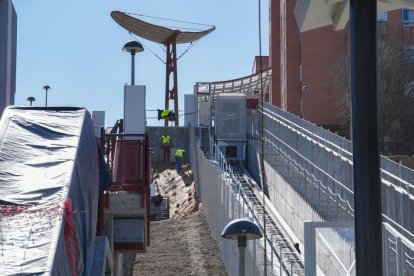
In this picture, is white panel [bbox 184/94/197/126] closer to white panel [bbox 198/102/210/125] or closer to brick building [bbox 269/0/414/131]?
white panel [bbox 198/102/210/125]

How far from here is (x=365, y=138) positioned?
4.54 metres

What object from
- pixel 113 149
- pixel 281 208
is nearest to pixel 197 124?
pixel 281 208

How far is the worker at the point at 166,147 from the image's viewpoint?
37403 mm

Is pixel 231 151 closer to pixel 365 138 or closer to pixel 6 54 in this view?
pixel 6 54

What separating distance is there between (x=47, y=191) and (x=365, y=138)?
244 inches

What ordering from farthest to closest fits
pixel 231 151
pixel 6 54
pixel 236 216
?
pixel 231 151
pixel 6 54
pixel 236 216

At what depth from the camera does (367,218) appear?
14.7ft

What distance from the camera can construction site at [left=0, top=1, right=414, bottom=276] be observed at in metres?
7.97

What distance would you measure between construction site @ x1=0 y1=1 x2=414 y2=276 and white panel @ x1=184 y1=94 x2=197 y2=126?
1333mm

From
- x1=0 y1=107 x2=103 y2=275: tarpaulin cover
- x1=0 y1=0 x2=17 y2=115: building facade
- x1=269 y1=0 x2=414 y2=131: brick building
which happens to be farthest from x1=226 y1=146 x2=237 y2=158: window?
x1=0 y1=107 x2=103 y2=275: tarpaulin cover

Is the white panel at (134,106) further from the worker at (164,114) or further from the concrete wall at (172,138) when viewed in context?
the worker at (164,114)

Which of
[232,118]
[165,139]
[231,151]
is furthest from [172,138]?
[231,151]

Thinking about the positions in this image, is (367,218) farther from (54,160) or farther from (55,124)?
(55,124)

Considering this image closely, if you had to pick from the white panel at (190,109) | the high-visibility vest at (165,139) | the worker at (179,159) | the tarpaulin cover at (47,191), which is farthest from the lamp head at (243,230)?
the white panel at (190,109)
